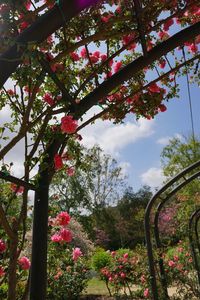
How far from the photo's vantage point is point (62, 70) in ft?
8.52

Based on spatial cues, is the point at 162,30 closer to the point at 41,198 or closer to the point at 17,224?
the point at 41,198

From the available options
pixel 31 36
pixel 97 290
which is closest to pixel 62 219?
pixel 31 36

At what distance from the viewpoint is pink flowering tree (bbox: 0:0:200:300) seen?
1.60 meters

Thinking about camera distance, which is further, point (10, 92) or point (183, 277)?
point (183, 277)

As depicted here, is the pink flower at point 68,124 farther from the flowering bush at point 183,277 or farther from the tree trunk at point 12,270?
the flowering bush at point 183,277

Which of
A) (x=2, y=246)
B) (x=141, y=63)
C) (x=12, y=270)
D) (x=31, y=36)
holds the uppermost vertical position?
(x=141, y=63)

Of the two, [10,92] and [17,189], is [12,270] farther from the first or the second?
[10,92]

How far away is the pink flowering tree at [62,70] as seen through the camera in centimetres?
160

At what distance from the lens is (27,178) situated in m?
2.37

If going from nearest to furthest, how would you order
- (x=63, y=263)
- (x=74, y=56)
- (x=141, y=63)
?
(x=141, y=63), (x=74, y=56), (x=63, y=263)

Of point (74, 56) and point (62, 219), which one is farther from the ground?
point (74, 56)

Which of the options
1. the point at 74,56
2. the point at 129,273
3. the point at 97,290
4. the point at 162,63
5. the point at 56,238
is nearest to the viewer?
the point at 74,56

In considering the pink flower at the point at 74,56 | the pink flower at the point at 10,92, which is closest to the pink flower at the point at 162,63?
the pink flower at the point at 74,56

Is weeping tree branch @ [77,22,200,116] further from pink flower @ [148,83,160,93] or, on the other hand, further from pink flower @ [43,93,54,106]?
pink flower @ [148,83,160,93]
